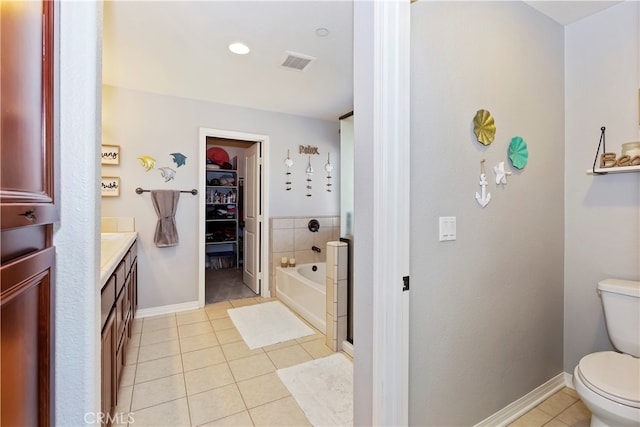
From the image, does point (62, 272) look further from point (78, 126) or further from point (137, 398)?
point (137, 398)

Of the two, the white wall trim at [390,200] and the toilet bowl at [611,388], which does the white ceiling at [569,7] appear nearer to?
the white wall trim at [390,200]

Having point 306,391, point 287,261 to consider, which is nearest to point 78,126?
point 306,391

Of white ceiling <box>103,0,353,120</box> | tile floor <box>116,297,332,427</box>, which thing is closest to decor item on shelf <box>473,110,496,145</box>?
white ceiling <box>103,0,353,120</box>

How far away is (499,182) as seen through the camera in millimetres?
1516

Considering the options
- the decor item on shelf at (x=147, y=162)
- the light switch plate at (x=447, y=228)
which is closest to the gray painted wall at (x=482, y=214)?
the light switch plate at (x=447, y=228)

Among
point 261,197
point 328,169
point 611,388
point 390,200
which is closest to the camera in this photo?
point 390,200

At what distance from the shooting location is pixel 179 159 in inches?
128

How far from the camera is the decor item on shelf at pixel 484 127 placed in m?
1.41

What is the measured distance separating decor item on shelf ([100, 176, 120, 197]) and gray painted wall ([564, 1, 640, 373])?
393cm

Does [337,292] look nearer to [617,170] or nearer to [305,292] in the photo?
[305,292]

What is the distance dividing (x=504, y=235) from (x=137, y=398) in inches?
95.5

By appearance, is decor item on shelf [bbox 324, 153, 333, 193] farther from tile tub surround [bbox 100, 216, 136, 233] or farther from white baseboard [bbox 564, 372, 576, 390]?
white baseboard [bbox 564, 372, 576, 390]

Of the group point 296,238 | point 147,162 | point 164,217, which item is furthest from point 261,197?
point 147,162

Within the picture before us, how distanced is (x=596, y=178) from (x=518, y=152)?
691 millimetres
